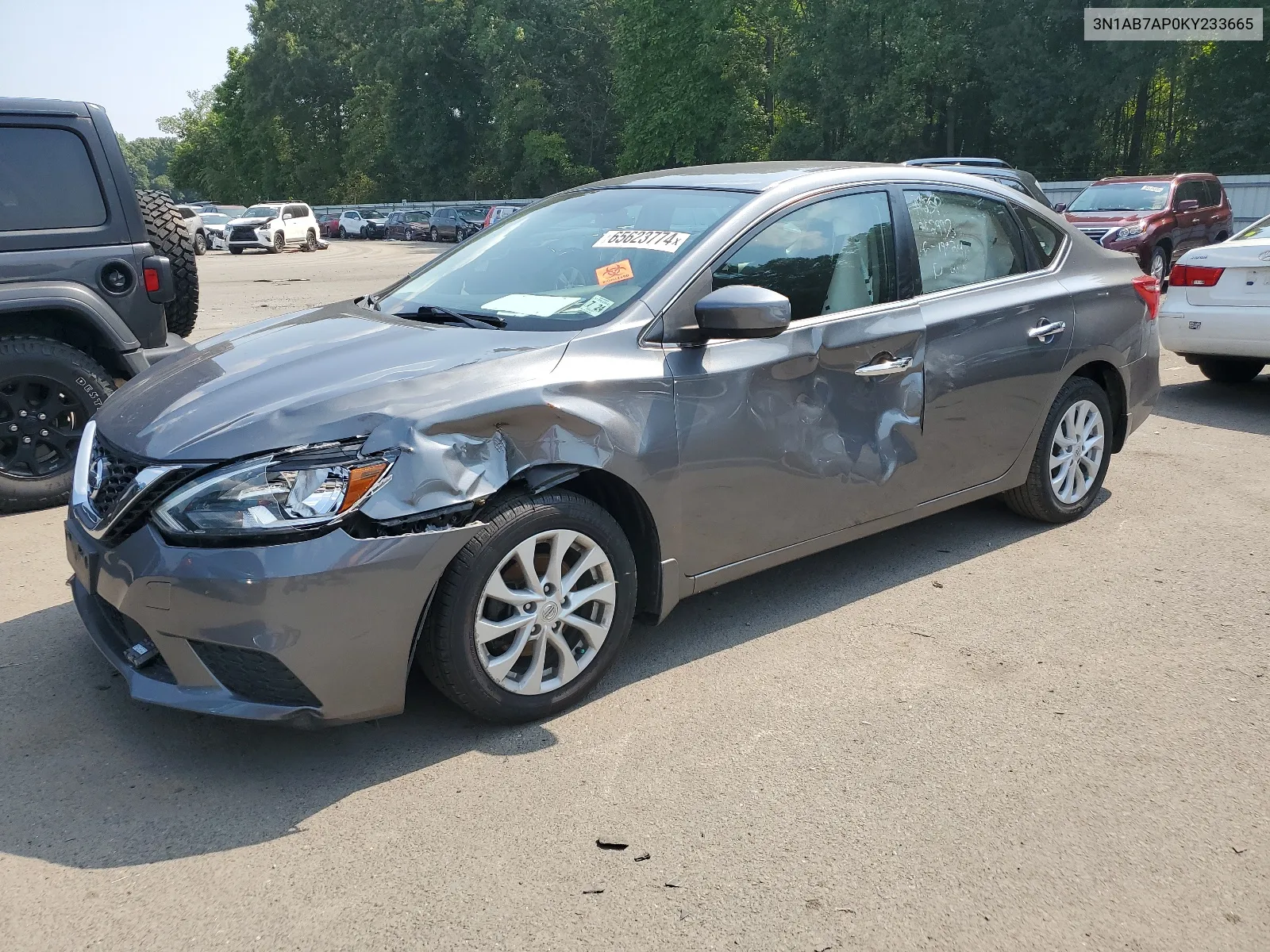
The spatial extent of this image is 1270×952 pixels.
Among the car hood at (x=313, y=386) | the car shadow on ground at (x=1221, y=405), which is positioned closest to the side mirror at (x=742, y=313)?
the car hood at (x=313, y=386)

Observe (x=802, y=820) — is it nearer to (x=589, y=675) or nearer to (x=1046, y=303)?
(x=589, y=675)

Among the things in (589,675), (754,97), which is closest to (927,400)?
(589,675)

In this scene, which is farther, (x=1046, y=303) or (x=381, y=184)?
(x=381, y=184)

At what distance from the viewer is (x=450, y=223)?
49156 mm

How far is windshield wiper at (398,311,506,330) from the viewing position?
3.74 meters

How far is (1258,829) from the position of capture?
287cm

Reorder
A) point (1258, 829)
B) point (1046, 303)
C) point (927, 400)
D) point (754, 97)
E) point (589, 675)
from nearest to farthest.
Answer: point (1258, 829), point (589, 675), point (927, 400), point (1046, 303), point (754, 97)

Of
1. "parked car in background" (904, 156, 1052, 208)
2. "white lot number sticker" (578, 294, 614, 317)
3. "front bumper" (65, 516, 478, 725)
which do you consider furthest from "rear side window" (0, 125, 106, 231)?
"parked car in background" (904, 156, 1052, 208)

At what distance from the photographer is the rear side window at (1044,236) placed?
510 cm

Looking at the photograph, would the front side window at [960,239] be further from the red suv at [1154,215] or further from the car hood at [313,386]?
the red suv at [1154,215]

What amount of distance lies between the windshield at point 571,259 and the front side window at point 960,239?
2.95 feet

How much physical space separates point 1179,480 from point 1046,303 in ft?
6.06

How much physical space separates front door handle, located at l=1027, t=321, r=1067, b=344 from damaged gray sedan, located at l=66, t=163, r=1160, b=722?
0.02m

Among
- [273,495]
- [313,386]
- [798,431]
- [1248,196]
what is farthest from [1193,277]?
[1248,196]
